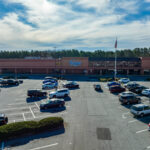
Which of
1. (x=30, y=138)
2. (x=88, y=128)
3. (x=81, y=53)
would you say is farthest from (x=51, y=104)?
(x=81, y=53)

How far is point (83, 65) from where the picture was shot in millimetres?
53938

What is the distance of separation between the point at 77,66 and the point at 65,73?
589 cm

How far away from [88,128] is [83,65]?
135 ft

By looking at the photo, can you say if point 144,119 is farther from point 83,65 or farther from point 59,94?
point 83,65

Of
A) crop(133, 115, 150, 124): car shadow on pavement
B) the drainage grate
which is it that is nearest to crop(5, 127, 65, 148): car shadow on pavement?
the drainage grate

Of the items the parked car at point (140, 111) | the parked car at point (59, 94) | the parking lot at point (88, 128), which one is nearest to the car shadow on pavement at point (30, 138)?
the parking lot at point (88, 128)

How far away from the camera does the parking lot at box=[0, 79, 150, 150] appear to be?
11164mm

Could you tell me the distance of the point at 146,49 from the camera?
367 ft

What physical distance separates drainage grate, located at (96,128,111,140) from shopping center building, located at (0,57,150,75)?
41.3 meters

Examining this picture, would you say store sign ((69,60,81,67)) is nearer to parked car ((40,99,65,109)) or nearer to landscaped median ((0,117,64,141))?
parked car ((40,99,65,109))

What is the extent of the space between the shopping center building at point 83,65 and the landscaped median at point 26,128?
1634 inches

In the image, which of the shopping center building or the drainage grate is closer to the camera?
the drainage grate

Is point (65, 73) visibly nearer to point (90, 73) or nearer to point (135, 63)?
point (90, 73)

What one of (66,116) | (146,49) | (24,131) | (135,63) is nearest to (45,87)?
(66,116)
